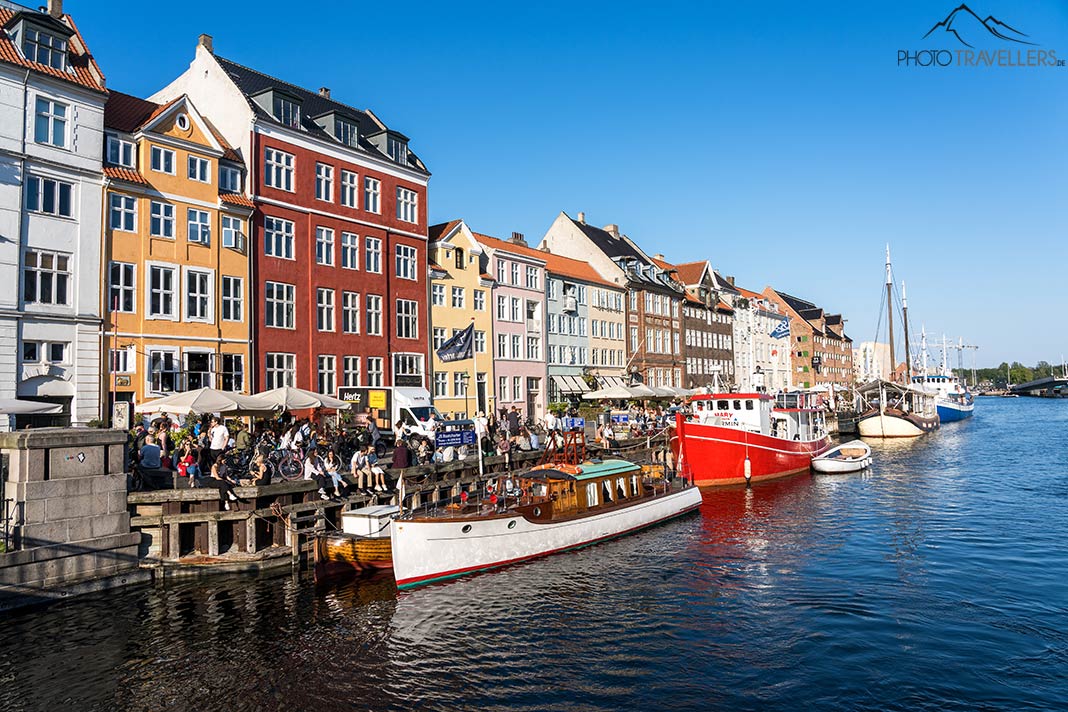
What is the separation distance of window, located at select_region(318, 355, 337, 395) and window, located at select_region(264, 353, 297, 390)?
181 centimetres

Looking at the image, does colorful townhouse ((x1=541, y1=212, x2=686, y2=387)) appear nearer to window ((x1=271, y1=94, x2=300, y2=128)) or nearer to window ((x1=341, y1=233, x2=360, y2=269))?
window ((x1=341, y1=233, x2=360, y2=269))

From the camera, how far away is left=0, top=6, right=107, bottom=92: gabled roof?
27922 mm

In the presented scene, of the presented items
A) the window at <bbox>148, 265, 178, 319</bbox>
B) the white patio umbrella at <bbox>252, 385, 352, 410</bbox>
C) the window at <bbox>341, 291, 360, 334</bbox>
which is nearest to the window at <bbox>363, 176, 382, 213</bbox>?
the window at <bbox>341, 291, 360, 334</bbox>

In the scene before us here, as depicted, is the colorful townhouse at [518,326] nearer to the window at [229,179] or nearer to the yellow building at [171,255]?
the window at [229,179]

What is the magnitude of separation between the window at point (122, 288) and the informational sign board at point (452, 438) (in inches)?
586

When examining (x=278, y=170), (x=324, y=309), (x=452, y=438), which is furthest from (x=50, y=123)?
(x=452, y=438)

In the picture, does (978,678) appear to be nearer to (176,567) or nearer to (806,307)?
(176,567)

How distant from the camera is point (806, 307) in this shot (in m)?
134

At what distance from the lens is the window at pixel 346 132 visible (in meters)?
42.2

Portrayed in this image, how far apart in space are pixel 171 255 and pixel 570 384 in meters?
34.0

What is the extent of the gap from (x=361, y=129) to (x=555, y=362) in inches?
941

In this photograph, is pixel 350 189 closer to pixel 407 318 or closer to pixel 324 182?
pixel 324 182

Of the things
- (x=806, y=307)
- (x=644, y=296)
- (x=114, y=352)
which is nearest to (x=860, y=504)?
(x=114, y=352)

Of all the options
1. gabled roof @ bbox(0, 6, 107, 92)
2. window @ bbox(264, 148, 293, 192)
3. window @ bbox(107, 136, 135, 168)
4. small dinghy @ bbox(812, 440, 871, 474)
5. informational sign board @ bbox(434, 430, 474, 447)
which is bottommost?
small dinghy @ bbox(812, 440, 871, 474)
